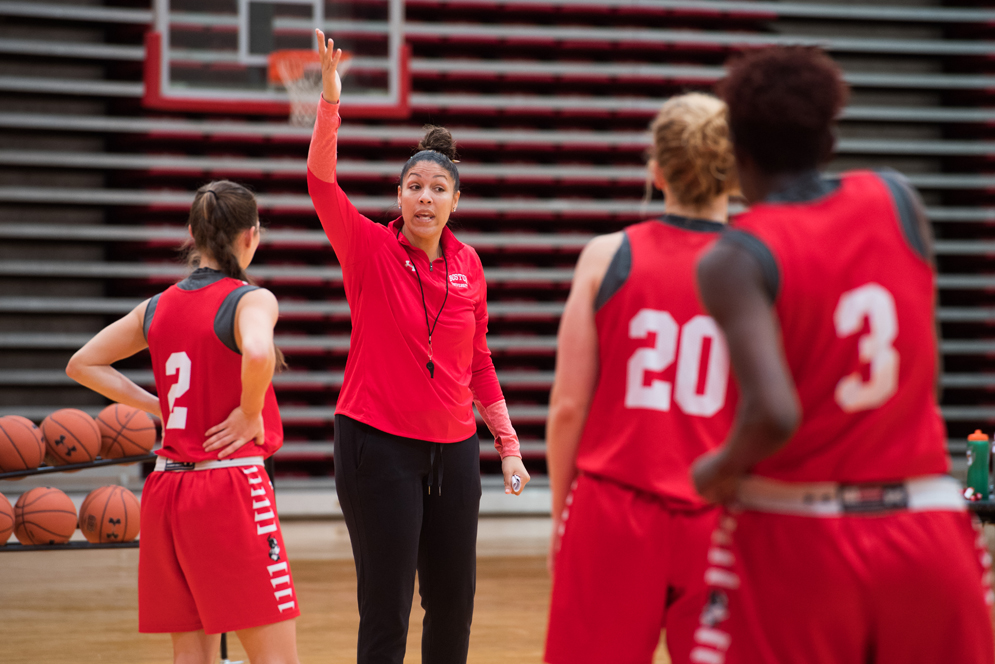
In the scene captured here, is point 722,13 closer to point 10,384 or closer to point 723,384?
point 10,384

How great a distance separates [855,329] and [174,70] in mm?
7083

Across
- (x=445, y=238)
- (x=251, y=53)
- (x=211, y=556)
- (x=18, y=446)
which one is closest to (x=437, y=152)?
(x=445, y=238)

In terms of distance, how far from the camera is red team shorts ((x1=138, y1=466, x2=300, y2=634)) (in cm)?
250

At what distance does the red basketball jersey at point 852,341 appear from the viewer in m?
1.36

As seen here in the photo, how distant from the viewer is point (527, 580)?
18.7ft

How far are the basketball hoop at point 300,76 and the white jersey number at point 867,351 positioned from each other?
6.51 meters

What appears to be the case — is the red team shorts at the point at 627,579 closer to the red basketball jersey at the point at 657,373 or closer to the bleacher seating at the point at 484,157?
the red basketball jersey at the point at 657,373

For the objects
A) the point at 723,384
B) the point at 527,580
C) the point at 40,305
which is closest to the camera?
the point at 723,384

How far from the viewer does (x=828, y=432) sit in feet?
4.52

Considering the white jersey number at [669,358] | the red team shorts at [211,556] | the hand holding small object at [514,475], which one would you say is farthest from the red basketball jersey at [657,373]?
the red team shorts at [211,556]

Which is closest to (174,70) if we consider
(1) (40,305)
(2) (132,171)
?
(2) (132,171)

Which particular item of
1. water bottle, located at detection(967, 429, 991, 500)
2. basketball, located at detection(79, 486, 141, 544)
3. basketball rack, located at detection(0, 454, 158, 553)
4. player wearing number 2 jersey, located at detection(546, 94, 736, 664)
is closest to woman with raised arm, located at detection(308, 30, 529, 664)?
player wearing number 2 jersey, located at detection(546, 94, 736, 664)

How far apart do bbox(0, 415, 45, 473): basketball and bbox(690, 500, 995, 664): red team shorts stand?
3791 mm

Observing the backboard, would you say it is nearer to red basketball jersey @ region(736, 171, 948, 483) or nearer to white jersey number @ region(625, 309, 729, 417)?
white jersey number @ region(625, 309, 729, 417)
